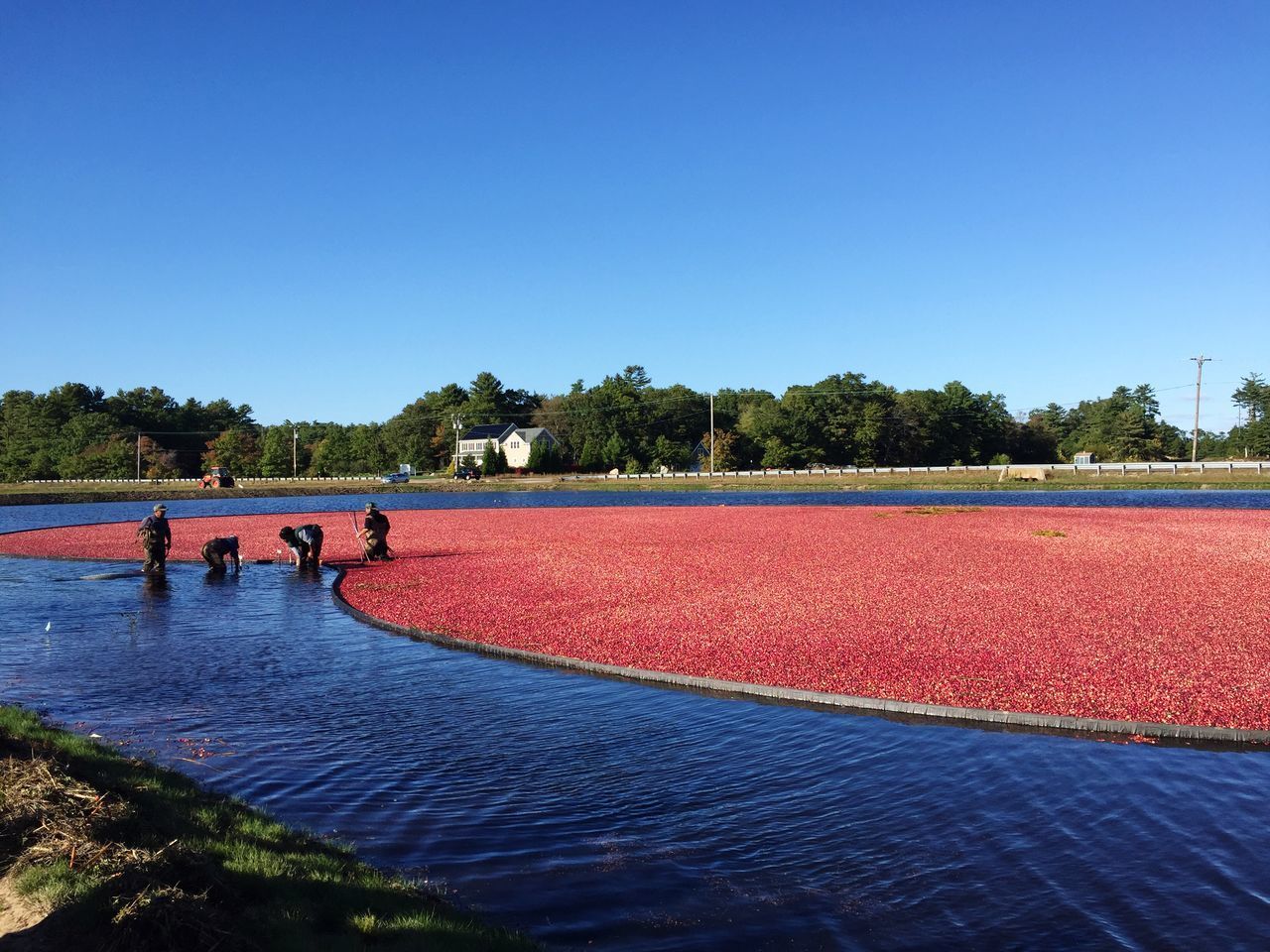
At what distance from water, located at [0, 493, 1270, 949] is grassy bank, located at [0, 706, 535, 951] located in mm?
707

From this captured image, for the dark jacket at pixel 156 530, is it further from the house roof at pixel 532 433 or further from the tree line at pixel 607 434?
the house roof at pixel 532 433

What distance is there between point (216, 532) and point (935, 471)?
7284 centimetres

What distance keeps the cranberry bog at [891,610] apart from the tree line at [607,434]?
8341 cm

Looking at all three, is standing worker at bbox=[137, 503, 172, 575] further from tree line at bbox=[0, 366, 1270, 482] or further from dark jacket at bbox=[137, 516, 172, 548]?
tree line at bbox=[0, 366, 1270, 482]

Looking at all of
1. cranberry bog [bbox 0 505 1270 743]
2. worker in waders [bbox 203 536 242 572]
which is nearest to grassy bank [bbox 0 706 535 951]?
cranberry bog [bbox 0 505 1270 743]

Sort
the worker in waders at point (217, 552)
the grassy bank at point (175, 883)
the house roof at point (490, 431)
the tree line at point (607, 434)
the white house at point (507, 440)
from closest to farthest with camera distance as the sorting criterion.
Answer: the grassy bank at point (175, 883), the worker in waders at point (217, 552), the tree line at point (607, 434), the white house at point (507, 440), the house roof at point (490, 431)

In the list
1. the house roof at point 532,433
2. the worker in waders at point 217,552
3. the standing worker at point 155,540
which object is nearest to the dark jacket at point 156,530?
the standing worker at point 155,540

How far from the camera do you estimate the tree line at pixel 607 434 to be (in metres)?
121

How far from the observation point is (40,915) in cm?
452

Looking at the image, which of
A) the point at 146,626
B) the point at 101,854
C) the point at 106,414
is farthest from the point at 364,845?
the point at 106,414

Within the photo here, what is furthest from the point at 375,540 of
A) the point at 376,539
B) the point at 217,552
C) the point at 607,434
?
the point at 607,434

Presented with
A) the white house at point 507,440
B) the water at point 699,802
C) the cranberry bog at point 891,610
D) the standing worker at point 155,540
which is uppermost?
the white house at point 507,440

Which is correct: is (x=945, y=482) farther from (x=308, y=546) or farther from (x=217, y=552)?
(x=217, y=552)

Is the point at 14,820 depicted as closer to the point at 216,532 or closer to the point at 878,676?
the point at 878,676
